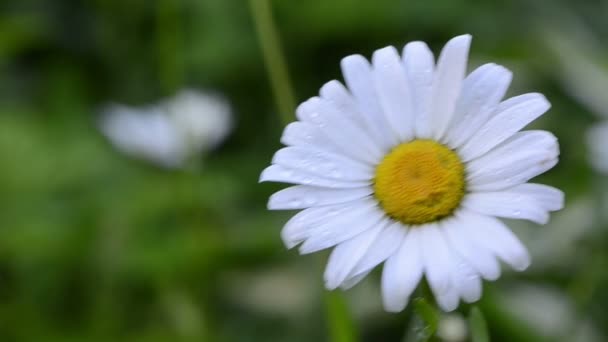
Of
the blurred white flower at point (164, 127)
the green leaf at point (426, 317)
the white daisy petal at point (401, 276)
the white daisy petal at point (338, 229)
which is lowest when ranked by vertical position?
the green leaf at point (426, 317)

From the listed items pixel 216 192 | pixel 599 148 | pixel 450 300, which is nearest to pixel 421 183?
pixel 450 300

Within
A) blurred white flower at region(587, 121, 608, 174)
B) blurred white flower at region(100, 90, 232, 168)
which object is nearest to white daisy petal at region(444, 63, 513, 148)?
blurred white flower at region(587, 121, 608, 174)

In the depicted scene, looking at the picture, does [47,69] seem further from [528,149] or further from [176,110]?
[528,149]

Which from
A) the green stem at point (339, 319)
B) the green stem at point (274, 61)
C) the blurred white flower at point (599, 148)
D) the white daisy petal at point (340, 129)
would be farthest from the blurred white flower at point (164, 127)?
the white daisy petal at point (340, 129)

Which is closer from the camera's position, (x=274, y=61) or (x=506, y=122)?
(x=506, y=122)

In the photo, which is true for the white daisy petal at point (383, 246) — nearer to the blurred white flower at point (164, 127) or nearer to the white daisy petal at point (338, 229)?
the white daisy petal at point (338, 229)

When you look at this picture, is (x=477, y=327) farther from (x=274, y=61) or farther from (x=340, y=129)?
(x=274, y=61)
